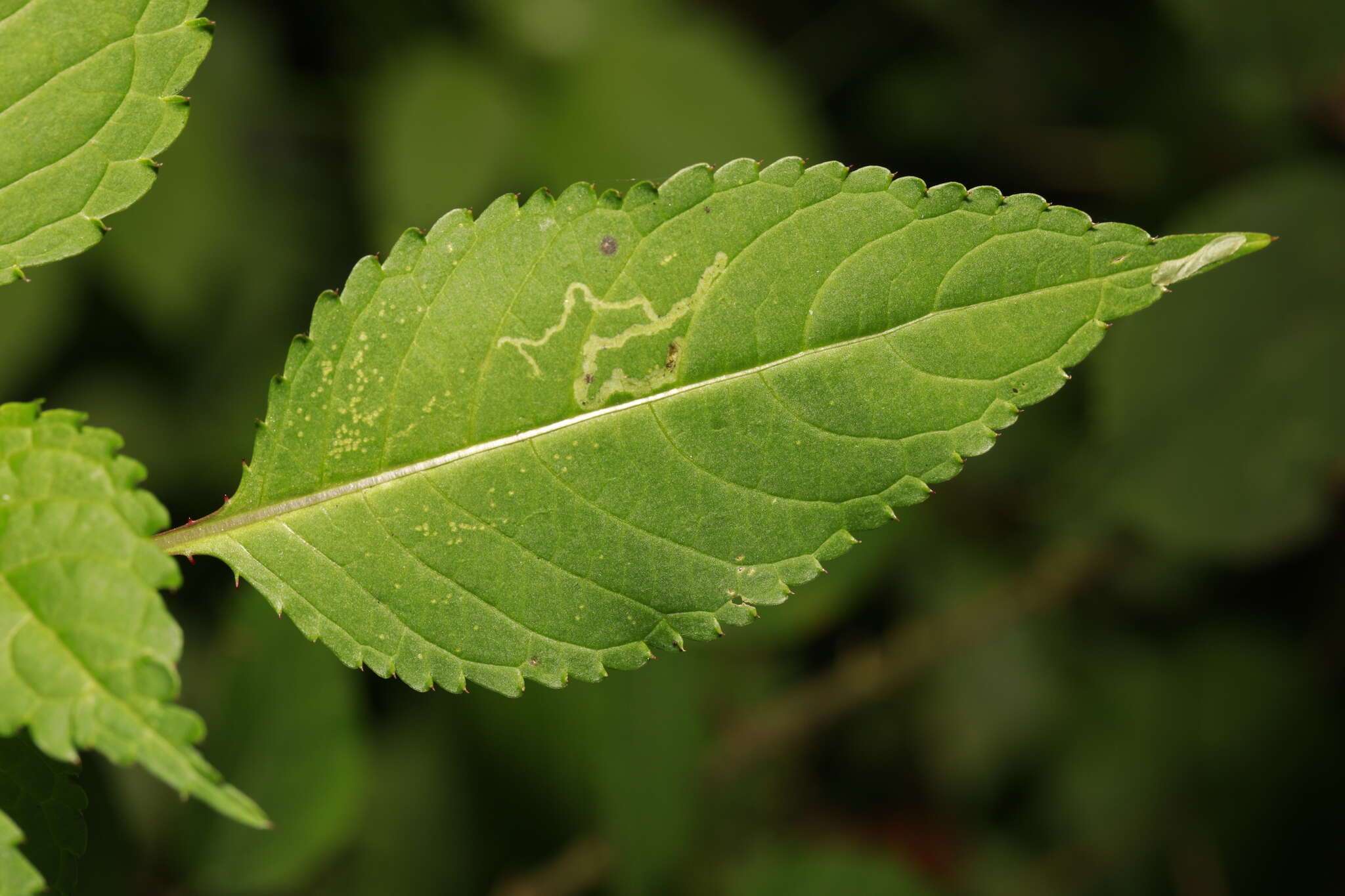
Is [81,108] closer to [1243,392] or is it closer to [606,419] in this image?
[606,419]

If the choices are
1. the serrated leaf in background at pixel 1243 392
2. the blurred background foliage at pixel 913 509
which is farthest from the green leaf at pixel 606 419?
the serrated leaf in background at pixel 1243 392

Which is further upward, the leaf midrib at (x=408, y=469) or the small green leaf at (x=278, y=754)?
the leaf midrib at (x=408, y=469)

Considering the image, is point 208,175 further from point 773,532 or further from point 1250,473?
point 1250,473

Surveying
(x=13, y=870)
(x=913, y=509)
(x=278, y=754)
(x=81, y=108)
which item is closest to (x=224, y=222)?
(x=278, y=754)

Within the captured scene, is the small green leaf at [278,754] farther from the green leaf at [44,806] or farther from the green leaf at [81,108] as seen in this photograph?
the green leaf at [81,108]

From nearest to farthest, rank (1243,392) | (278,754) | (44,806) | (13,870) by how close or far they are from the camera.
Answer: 1. (13,870)
2. (44,806)
3. (278,754)
4. (1243,392)

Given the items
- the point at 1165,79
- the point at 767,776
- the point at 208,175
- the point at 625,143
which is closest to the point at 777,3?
the point at 625,143
